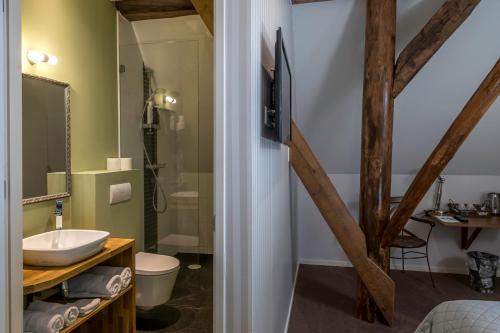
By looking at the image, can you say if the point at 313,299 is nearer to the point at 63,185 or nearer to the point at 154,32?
the point at 63,185

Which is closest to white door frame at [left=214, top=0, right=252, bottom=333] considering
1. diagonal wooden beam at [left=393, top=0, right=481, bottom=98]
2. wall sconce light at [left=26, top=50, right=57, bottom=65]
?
wall sconce light at [left=26, top=50, right=57, bottom=65]

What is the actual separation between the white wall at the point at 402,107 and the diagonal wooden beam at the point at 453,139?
32.2 inches

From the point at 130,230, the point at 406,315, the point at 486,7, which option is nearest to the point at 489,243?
the point at 406,315

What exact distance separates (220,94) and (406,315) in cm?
258

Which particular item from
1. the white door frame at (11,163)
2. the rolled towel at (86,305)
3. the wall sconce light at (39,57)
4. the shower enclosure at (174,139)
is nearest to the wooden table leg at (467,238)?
the shower enclosure at (174,139)

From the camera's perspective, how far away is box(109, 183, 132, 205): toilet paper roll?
2593mm

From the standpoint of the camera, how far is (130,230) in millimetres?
2871

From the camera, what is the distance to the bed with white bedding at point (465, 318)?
1345 mm

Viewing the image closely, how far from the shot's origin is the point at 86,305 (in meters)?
1.75

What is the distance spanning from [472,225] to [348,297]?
52.2 inches

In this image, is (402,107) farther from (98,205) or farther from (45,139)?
(45,139)

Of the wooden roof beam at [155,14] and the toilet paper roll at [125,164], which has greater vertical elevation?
the wooden roof beam at [155,14]

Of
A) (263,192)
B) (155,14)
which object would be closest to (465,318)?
(263,192)

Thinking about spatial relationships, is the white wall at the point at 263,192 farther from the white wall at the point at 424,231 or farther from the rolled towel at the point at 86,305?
the white wall at the point at 424,231
